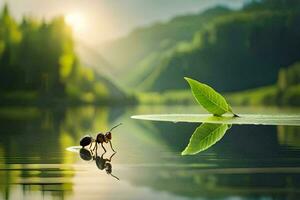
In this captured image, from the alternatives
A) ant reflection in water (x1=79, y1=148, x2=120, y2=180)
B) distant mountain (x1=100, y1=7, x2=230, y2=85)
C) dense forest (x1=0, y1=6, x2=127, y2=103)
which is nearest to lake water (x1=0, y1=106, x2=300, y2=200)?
ant reflection in water (x1=79, y1=148, x2=120, y2=180)

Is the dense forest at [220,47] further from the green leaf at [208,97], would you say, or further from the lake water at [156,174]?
the lake water at [156,174]

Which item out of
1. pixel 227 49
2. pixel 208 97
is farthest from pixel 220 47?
pixel 208 97

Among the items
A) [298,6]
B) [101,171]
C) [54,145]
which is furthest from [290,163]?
[298,6]

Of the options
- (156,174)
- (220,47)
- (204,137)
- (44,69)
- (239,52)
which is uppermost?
(220,47)

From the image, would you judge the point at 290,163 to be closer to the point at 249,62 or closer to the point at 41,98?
the point at 41,98

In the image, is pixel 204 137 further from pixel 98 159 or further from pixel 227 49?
pixel 227 49
